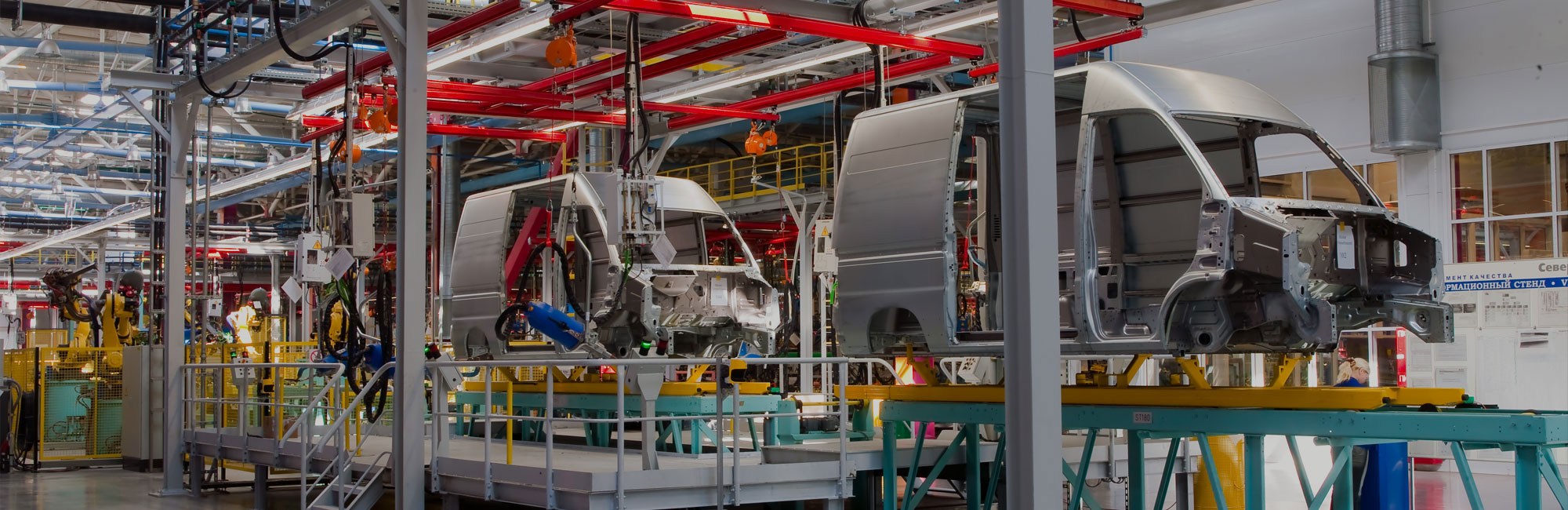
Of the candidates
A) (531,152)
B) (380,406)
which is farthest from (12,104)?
(380,406)

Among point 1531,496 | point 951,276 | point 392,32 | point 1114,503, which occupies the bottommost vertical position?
point 1114,503

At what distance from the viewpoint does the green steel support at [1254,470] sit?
7926mm

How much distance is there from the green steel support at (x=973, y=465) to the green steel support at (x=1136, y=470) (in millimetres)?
1276

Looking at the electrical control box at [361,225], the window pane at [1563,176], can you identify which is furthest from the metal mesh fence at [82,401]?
the window pane at [1563,176]

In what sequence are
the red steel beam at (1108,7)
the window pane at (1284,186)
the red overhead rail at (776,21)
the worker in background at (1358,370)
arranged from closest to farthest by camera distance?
the red overhead rail at (776,21) < the red steel beam at (1108,7) < the worker in background at (1358,370) < the window pane at (1284,186)

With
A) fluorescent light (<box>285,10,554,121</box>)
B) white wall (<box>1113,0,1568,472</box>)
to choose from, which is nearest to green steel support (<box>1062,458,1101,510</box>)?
fluorescent light (<box>285,10,554,121</box>)

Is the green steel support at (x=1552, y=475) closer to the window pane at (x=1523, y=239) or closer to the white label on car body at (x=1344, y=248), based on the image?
the white label on car body at (x=1344, y=248)

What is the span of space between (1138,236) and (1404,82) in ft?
28.7

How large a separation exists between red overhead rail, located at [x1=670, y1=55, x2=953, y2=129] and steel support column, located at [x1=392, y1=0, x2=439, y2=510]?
5.67 meters

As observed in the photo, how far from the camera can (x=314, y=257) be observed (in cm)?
1206

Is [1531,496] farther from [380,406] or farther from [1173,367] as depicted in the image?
[380,406]

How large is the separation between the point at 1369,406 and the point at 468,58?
12.4 meters

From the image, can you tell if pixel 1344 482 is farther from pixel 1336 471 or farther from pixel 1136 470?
pixel 1136 470

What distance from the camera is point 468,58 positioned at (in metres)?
17.1
